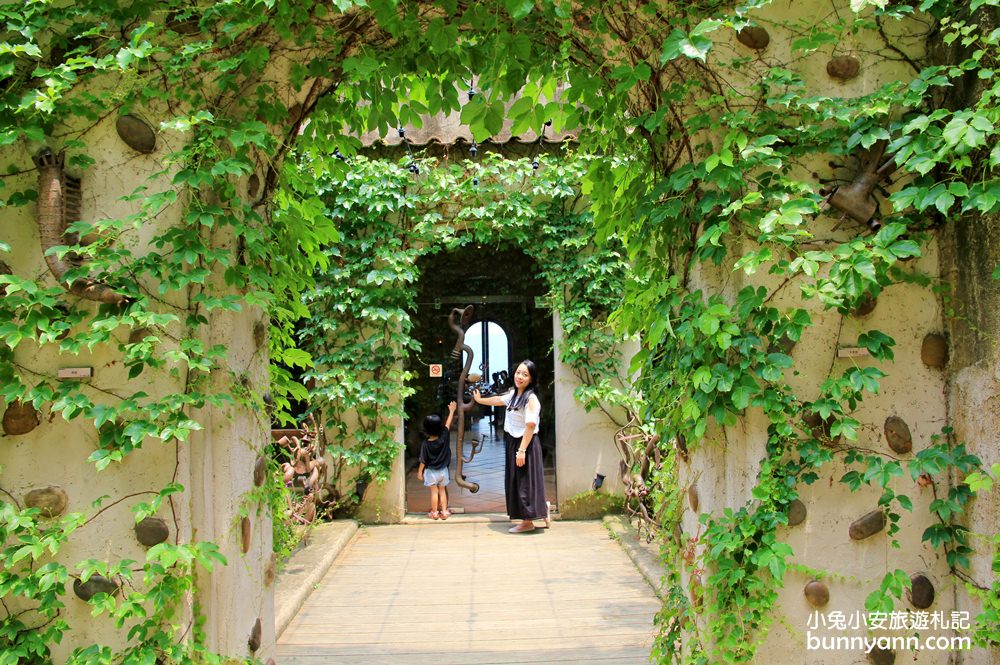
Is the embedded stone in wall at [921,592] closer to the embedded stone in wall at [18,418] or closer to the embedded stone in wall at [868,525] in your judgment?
the embedded stone in wall at [868,525]

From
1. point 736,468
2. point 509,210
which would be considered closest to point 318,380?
point 509,210

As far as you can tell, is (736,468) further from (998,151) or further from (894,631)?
(998,151)

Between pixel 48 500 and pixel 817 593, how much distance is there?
2.52 metres

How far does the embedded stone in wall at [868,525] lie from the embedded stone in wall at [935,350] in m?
0.53

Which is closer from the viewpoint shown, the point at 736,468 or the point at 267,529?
the point at 736,468

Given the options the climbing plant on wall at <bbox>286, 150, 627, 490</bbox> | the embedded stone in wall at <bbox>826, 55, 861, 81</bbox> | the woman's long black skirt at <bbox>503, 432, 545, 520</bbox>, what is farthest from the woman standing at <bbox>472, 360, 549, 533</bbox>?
the embedded stone in wall at <bbox>826, 55, 861, 81</bbox>

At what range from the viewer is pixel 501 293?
10945 mm

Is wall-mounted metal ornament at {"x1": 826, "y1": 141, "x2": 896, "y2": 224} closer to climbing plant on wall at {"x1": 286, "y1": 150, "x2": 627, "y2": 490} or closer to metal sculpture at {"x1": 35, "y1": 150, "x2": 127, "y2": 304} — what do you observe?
metal sculpture at {"x1": 35, "y1": 150, "x2": 127, "y2": 304}

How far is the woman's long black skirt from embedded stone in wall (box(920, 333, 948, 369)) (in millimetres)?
4084

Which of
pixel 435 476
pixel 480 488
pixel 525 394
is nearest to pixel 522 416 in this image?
pixel 525 394

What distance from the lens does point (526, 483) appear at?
20.8ft

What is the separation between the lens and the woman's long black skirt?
20.7ft

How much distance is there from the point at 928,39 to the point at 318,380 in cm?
551

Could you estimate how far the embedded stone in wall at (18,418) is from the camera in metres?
2.36
